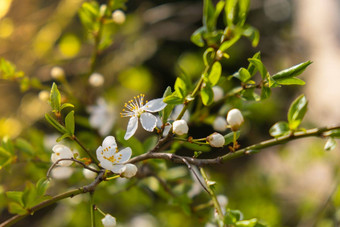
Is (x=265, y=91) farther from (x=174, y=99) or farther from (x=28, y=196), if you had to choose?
(x=28, y=196)

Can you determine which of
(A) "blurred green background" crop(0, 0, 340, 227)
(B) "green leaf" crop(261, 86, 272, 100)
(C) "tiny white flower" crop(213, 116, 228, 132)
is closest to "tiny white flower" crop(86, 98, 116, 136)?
(A) "blurred green background" crop(0, 0, 340, 227)

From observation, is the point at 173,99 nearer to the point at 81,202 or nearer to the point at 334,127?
the point at 334,127

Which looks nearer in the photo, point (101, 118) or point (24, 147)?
point (24, 147)

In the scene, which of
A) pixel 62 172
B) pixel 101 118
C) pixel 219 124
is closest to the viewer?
pixel 219 124

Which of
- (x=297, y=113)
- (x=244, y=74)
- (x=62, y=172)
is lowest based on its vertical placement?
(x=62, y=172)

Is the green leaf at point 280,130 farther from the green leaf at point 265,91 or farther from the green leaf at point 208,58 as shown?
the green leaf at point 208,58

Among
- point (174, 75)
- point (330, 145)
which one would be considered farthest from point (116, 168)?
point (174, 75)

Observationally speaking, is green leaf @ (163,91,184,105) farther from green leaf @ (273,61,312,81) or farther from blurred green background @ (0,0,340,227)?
blurred green background @ (0,0,340,227)

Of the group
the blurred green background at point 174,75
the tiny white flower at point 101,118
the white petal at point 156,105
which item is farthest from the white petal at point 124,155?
the blurred green background at point 174,75
